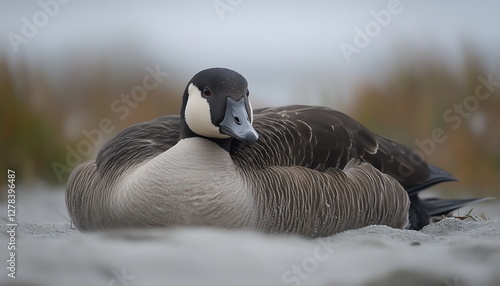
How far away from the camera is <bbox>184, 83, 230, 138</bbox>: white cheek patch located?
6.40 metres

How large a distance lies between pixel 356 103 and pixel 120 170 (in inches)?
164

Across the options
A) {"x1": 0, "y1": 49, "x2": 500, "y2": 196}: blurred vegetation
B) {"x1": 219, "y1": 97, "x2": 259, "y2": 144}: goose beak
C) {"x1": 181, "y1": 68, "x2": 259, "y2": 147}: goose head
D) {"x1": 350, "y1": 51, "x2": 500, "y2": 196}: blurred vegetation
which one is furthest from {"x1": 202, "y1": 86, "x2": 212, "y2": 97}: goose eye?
{"x1": 350, "y1": 51, "x2": 500, "y2": 196}: blurred vegetation

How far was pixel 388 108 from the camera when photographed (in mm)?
10070

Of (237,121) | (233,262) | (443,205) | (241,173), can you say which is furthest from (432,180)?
(233,262)

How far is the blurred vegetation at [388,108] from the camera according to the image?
348 inches

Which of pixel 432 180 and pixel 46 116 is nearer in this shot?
pixel 432 180

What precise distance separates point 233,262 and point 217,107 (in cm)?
170

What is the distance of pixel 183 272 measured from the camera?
480 centimetres

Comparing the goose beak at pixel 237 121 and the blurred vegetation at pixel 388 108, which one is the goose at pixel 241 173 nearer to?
the goose beak at pixel 237 121

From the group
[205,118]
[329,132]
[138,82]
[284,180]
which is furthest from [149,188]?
[138,82]

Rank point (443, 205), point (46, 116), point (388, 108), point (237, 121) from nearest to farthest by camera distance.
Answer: point (237, 121), point (443, 205), point (46, 116), point (388, 108)

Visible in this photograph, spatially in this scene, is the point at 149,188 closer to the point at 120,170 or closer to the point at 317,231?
the point at 120,170

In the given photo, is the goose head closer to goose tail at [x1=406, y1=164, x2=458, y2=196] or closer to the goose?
the goose

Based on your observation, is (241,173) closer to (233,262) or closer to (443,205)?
(233,262)
